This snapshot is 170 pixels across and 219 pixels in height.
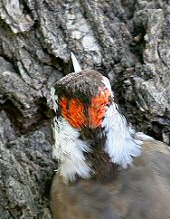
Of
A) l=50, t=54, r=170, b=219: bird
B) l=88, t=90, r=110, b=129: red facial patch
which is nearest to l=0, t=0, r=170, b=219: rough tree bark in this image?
l=50, t=54, r=170, b=219: bird

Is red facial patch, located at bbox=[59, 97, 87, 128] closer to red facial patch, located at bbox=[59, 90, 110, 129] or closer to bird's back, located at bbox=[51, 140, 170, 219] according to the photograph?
red facial patch, located at bbox=[59, 90, 110, 129]

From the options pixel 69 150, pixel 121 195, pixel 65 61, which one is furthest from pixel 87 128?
pixel 65 61

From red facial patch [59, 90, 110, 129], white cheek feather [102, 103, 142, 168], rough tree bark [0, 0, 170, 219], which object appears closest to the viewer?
red facial patch [59, 90, 110, 129]

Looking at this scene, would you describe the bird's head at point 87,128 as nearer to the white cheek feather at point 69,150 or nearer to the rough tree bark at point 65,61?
the white cheek feather at point 69,150

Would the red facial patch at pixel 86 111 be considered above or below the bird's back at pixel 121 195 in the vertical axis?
above

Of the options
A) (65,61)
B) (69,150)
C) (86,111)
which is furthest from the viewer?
(65,61)

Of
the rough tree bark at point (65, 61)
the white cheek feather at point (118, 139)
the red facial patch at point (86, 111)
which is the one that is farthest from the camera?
the rough tree bark at point (65, 61)

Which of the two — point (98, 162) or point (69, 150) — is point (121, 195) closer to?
point (98, 162)

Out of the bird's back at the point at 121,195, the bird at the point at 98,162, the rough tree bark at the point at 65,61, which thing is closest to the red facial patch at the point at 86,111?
the bird at the point at 98,162

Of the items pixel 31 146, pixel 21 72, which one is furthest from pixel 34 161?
pixel 21 72
